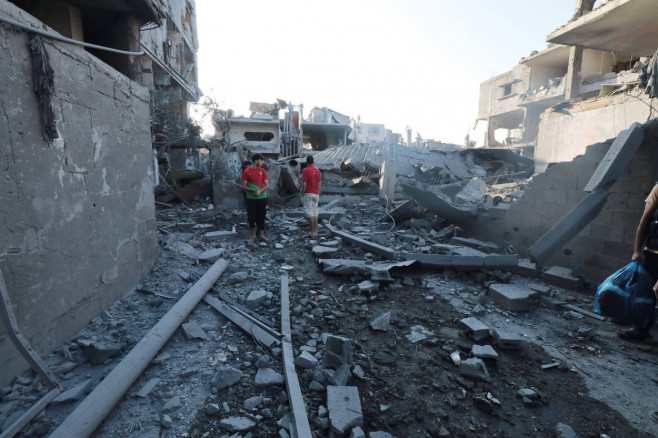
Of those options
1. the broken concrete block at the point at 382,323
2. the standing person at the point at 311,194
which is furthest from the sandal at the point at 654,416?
the standing person at the point at 311,194

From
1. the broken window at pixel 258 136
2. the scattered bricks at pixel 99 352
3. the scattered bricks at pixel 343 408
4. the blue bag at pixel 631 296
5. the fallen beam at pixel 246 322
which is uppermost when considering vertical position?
the broken window at pixel 258 136

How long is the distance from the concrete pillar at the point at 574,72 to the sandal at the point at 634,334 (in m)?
16.0

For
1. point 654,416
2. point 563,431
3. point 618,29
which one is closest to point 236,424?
point 563,431

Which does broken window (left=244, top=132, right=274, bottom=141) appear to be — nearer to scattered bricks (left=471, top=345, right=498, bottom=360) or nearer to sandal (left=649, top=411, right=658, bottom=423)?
scattered bricks (left=471, top=345, right=498, bottom=360)

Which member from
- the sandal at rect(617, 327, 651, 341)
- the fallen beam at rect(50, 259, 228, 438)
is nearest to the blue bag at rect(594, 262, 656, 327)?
the sandal at rect(617, 327, 651, 341)

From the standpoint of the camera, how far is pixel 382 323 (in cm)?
359

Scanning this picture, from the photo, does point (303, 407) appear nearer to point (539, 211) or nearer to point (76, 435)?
point (76, 435)

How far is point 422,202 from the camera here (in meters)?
7.64

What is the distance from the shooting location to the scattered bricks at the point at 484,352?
301cm

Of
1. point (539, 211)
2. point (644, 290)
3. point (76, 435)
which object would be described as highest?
point (539, 211)

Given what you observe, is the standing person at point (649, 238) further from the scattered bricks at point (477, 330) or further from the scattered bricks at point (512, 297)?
the scattered bricks at point (477, 330)

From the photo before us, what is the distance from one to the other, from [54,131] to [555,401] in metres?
4.50

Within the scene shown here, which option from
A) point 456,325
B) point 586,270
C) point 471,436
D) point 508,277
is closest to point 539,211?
point 586,270

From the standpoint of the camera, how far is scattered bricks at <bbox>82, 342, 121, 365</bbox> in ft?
8.58
